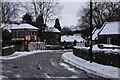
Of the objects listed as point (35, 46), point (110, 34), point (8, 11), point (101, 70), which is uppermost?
point (8, 11)

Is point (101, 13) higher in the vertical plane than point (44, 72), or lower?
higher

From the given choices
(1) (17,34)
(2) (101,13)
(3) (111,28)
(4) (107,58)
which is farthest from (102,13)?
(4) (107,58)

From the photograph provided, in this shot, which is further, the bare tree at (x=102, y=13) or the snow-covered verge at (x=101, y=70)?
the bare tree at (x=102, y=13)

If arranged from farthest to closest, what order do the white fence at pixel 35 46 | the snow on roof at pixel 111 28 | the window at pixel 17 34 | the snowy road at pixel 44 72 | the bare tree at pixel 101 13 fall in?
the bare tree at pixel 101 13 < the window at pixel 17 34 < the white fence at pixel 35 46 < the snow on roof at pixel 111 28 < the snowy road at pixel 44 72

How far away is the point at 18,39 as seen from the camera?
190ft

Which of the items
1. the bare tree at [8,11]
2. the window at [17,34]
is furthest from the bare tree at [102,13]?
the bare tree at [8,11]

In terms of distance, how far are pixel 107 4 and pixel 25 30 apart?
2373cm

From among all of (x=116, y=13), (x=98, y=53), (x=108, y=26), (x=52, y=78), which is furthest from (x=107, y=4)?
(x=52, y=78)

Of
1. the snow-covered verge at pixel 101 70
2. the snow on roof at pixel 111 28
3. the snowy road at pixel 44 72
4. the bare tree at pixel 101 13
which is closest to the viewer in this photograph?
the snowy road at pixel 44 72

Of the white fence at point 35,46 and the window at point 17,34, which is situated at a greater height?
the window at point 17,34

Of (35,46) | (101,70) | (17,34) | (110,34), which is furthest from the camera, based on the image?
(17,34)

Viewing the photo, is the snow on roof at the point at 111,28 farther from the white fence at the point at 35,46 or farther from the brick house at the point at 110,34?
the white fence at the point at 35,46

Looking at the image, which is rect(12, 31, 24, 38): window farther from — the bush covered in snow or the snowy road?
the bush covered in snow

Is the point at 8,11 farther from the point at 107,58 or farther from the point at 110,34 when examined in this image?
the point at 107,58
